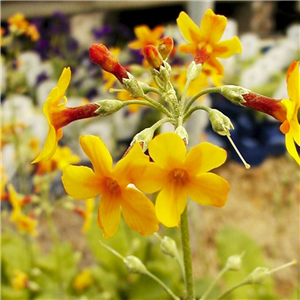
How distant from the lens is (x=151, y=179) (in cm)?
98

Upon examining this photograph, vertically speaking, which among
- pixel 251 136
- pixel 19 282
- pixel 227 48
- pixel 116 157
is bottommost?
pixel 251 136

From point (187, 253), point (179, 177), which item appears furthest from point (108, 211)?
point (187, 253)

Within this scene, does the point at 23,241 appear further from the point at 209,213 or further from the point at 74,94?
the point at 74,94

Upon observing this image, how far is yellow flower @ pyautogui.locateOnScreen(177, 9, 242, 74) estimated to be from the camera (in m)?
1.25

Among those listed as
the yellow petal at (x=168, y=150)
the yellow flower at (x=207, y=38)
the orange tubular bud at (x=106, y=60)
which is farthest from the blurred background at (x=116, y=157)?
the yellow petal at (x=168, y=150)

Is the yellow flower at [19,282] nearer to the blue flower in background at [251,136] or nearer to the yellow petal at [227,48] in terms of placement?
the yellow petal at [227,48]

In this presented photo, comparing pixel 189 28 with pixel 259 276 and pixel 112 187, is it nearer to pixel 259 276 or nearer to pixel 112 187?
pixel 112 187

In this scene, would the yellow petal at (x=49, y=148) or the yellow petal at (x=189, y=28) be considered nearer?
the yellow petal at (x=49, y=148)

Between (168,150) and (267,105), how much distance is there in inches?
12.0

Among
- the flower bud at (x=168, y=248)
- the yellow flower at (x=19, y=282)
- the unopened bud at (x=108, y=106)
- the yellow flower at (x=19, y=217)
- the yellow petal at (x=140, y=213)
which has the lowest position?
the yellow flower at (x=19, y=282)

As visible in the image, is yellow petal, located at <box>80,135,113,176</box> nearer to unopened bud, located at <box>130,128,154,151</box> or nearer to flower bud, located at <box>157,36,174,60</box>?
unopened bud, located at <box>130,128,154,151</box>

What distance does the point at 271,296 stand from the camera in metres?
2.55

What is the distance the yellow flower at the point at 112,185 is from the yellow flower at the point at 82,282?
171 centimetres

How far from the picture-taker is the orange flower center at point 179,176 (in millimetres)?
1011
